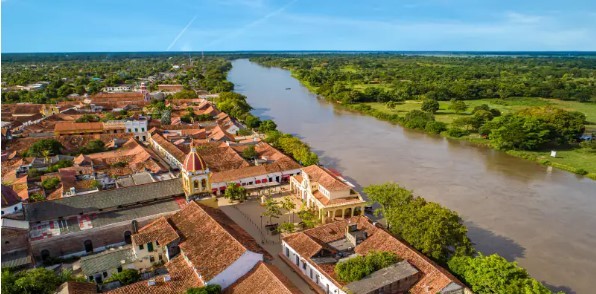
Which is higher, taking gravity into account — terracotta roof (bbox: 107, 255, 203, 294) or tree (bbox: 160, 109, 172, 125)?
tree (bbox: 160, 109, 172, 125)

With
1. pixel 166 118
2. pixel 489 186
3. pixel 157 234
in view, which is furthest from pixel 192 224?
pixel 166 118

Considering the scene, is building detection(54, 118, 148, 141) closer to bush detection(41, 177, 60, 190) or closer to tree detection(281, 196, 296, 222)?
bush detection(41, 177, 60, 190)

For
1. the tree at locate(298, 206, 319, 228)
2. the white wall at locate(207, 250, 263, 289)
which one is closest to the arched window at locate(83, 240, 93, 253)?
the white wall at locate(207, 250, 263, 289)

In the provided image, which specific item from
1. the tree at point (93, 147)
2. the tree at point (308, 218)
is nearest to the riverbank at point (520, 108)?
the tree at point (308, 218)

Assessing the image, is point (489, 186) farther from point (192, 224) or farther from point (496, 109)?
point (496, 109)

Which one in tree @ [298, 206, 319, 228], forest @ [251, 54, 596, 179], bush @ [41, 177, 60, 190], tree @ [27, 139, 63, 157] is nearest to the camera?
tree @ [298, 206, 319, 228]

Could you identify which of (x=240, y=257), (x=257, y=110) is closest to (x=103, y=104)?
(x=257, y=110)
